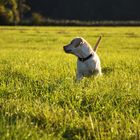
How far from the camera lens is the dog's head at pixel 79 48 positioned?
1013 cm

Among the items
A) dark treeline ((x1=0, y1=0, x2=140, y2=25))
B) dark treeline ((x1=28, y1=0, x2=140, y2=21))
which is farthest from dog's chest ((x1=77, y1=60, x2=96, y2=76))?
dark treeline ((x1=0, y1=0, x2=140, y2=25))

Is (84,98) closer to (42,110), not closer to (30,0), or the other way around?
(42,110)

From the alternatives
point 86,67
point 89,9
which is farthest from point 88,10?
point 86,67

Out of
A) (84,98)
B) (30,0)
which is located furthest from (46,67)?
(30,0)

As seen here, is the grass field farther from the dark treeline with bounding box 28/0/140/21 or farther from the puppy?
the dark treeline with bounding box 28/0/140/21

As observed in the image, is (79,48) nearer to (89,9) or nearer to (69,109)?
(69,109)

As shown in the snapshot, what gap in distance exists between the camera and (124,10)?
178 m

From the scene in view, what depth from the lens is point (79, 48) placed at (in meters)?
10.2

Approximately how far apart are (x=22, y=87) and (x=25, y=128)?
10.1ft

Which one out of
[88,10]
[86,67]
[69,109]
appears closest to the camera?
[69,109]

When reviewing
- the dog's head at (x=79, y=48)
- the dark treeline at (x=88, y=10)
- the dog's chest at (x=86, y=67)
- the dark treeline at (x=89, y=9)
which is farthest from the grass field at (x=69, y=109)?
the dark treeline at (x=88, y=10)

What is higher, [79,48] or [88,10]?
[79,48]

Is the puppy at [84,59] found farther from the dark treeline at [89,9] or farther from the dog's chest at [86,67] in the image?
Answer: the dark treeline at [89,9]

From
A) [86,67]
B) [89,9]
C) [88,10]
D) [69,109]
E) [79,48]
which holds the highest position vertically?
[79,48]
